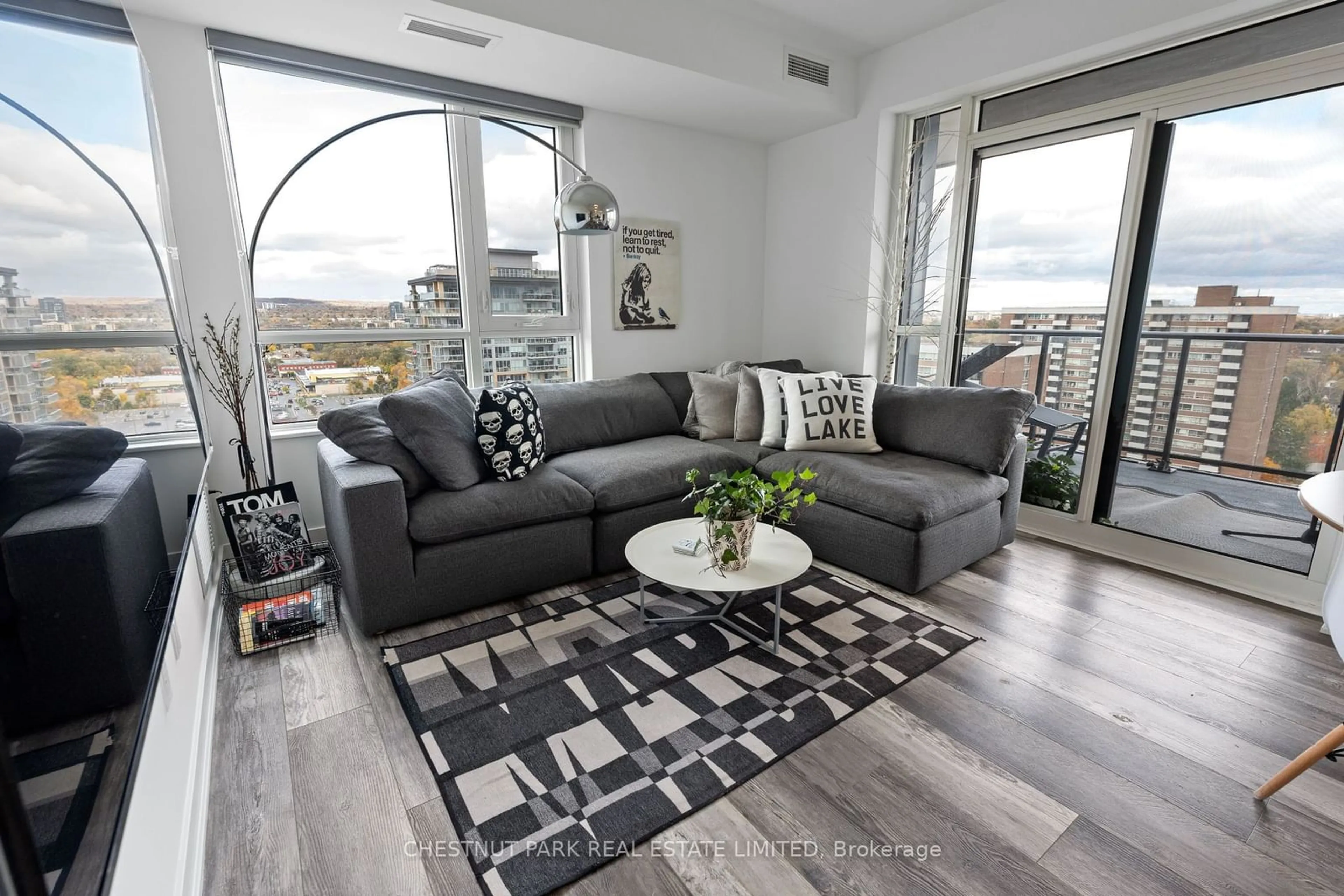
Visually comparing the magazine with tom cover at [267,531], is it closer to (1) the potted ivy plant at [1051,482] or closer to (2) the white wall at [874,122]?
(2) the white wall at [874,122]

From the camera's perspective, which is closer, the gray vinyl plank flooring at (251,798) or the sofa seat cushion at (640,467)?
the gray vinyl plank flooring at (251,798)

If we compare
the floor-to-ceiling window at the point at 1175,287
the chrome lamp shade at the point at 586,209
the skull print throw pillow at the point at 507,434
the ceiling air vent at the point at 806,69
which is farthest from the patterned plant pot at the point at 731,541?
the ceiling air vent at the point at 806,69

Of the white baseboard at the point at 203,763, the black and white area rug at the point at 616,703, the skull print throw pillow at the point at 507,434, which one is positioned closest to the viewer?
the white baseboard at the point at 203,763

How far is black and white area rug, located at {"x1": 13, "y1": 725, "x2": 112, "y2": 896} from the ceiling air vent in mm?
3902

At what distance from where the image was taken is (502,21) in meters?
2.57

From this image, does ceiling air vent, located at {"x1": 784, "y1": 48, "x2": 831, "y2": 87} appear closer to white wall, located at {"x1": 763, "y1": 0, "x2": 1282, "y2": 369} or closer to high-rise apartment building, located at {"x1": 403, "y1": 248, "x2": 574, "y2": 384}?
white wall, located at {"x1": 763, "y1": 0, "x2": 1282, "y2": 369}

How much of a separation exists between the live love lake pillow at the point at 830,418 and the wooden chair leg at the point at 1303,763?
6.37 ft

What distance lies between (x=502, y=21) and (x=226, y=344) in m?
1.86

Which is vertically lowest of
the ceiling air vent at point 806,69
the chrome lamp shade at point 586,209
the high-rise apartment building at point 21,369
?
the high-rise apartment building at point 21,369

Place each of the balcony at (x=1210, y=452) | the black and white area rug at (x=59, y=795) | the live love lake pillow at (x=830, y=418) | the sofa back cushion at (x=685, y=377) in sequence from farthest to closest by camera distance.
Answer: the sofa back cushion at (x=685, y=377), the live love lake pillow at (x=830, y=418), the balcony at (x=1210, y=452), the black and white area rug at (x=59, y=795)

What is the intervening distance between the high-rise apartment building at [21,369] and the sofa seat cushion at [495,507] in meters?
1.87

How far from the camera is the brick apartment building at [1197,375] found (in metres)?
2.68

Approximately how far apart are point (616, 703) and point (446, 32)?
278 cm

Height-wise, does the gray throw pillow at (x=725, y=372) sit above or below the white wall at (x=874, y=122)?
below
